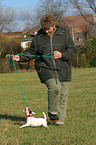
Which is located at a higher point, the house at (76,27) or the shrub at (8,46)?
the house at (76,27)

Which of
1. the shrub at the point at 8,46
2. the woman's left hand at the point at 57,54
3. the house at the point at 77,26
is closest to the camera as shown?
the woman's left hand at the point at 57,54

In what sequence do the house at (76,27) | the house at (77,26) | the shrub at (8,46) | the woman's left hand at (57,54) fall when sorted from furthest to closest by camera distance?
the house at (77,26) < the house at (76,27) < the shrub at (8,46) < the woman's left hand at (57,54)

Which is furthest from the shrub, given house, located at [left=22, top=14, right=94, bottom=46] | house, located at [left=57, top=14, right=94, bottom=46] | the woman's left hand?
the woman's left hand

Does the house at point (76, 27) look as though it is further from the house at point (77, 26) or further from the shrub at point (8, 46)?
the shrub at point (8, 46)

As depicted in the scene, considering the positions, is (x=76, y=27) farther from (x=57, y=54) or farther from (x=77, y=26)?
(x=57, y=54)

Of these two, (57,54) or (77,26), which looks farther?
(77,26)

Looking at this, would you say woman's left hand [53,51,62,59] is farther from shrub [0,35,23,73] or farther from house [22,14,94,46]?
shrub [0,35,23,73]

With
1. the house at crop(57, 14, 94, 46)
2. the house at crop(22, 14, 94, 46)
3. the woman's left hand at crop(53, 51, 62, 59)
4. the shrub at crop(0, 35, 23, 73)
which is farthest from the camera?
the house at crop(57, 14, 94, 46)

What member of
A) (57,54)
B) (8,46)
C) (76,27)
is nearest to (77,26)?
(76,27)

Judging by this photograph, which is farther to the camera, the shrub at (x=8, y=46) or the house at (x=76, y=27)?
the house at (x=76, y=27)

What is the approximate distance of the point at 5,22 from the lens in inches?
1930

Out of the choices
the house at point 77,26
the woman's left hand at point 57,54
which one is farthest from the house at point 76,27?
the woman's left hand at point 57,54

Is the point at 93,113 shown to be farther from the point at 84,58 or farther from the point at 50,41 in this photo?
the point at 84,58

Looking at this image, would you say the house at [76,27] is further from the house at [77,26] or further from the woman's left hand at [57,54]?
the woman's left hand at [57,54]
